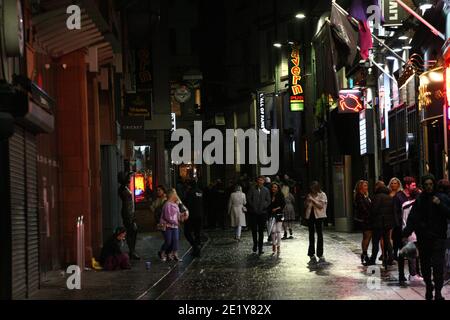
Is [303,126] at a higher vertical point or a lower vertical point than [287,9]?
lower

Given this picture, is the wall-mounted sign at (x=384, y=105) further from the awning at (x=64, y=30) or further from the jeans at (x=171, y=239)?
the awning at (x=64, y=30)

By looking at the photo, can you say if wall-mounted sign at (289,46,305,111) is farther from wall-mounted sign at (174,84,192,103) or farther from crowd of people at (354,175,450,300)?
crowd of people at (354,175,450,300)

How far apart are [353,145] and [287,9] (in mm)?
19201

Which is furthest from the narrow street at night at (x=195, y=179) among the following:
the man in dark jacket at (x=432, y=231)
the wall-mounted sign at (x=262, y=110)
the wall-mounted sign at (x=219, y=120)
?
the wall-mounted sign at (x=219, y=120)

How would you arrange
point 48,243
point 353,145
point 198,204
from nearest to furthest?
point 48,243 → point 198,204 → point 353,145

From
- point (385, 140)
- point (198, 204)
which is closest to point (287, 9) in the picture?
point (385, 140)

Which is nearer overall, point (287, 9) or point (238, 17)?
point (287, 9)

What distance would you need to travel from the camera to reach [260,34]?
5603 cm

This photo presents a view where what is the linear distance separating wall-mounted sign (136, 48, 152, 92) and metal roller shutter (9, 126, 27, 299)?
67.5 ft

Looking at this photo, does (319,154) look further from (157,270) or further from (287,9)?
(157,270)

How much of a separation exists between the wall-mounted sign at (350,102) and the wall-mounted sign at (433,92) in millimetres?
10307

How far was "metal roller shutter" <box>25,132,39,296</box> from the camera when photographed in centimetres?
1378

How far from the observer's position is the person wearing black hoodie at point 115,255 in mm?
18672

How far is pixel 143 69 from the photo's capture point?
114 feet
